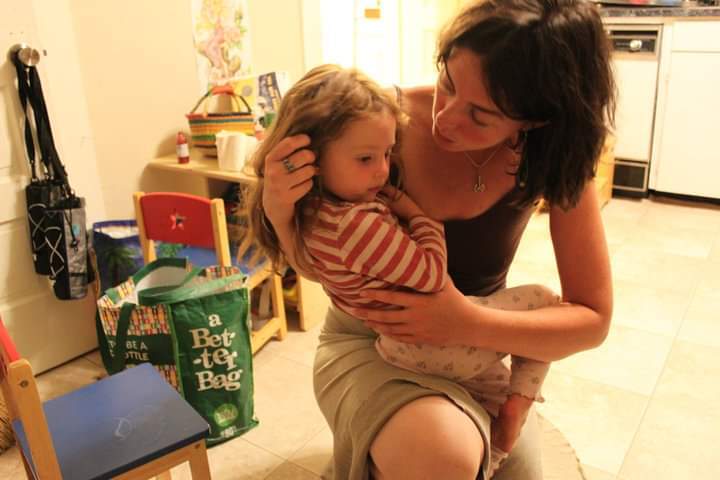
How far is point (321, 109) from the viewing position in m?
0.96

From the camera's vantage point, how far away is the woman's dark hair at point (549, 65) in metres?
0.94

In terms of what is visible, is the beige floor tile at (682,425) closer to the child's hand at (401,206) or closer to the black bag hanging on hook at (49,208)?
the child's hand at (401,206)

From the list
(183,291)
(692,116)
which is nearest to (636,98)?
(692,116)

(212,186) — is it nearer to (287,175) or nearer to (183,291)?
(183,291)

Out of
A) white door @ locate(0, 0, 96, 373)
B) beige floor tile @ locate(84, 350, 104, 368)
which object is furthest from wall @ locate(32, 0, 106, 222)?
beige floor tile @ locate(84, 350, 104, 368)

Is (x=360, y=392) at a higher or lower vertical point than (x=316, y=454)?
higher

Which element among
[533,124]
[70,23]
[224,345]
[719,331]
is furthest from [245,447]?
[719,331]

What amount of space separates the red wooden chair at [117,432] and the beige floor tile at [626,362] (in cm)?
132

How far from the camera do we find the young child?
0.97m

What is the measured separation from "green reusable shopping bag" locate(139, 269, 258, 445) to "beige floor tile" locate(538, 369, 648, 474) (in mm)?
886

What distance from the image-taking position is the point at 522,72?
0.95 m

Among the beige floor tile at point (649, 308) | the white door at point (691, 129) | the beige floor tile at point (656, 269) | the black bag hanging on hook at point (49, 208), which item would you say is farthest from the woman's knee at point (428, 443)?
the white door at point (691, 129)

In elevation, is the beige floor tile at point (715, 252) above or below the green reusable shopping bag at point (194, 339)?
below

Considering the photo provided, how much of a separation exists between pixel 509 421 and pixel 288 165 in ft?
1.84
